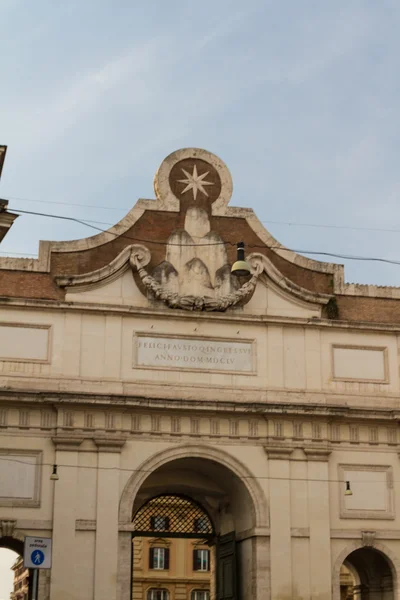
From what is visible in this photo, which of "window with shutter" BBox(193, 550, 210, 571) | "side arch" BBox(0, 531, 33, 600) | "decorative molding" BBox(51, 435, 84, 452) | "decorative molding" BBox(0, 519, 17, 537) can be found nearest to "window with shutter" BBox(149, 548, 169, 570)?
"window with shutter" BBox(193, 550, 210, 571)

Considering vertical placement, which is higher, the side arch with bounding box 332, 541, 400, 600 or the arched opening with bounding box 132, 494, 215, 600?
the arched opening with bounding box 132, 494, 215, 600

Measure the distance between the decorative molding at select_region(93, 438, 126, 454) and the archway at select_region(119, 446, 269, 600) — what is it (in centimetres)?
83

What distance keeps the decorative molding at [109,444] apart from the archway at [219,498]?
0.83 metres

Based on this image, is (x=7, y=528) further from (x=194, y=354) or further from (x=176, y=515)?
(x=176, y=515)

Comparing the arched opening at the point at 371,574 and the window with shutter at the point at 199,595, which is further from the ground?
the window with shutter at the point at 199,595

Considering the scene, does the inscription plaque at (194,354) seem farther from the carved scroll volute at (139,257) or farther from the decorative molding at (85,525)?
the decorative molding at (85,525)

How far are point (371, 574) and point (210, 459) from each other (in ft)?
20.6

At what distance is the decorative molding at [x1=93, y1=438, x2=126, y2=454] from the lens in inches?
1085

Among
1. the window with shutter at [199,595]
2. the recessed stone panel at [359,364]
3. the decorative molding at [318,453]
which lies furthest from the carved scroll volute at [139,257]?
the window with shutter at [199,595]

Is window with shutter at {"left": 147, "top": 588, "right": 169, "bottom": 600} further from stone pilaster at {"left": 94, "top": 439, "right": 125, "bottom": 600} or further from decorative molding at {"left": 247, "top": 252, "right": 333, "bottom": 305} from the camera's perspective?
decorative molding at {"left": 247, "top": 252, "right": 333, "bottom": 305}

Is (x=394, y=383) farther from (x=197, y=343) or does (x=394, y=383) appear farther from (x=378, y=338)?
(x=197, y=343)

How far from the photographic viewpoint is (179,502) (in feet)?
111

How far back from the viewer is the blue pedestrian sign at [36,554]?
61.4 feet

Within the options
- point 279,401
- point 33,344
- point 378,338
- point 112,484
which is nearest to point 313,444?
point 279,401
